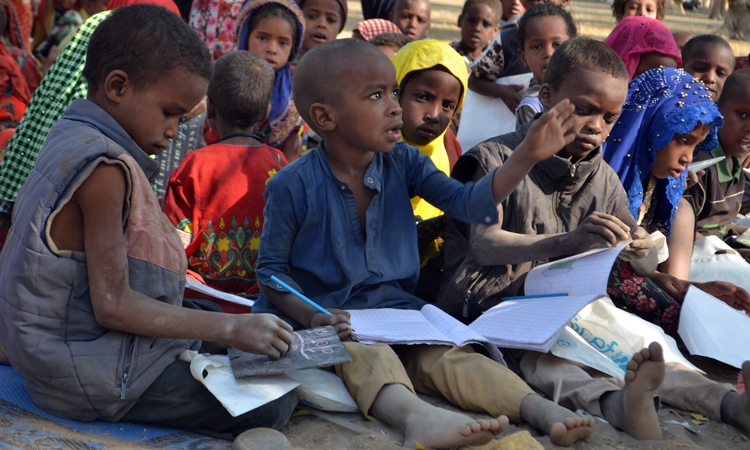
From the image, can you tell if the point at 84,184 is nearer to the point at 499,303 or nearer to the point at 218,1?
the point at 499,303

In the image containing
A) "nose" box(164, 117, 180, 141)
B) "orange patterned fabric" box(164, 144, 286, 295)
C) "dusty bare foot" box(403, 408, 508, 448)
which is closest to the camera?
"dusty bare foot" box(403, 408, 508, 448)

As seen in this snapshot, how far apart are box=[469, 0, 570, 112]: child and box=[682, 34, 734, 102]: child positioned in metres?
1.20

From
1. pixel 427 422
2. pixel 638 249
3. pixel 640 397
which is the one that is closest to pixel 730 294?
pixel 638 249

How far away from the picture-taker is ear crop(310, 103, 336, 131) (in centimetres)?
291

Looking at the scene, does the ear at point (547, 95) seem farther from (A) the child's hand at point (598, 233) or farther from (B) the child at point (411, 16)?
(B) the child at point (411, 16)

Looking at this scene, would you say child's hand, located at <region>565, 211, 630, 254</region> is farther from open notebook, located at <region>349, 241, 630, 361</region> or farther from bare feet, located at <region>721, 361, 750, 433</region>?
bare feet, located at <region>721, 361, 750, 433</region>

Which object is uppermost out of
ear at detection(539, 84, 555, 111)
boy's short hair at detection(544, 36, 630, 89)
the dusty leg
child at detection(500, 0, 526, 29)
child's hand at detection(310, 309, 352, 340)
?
boy's short hair at detection(544, 36, 630, 89)

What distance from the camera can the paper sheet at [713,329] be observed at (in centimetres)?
308

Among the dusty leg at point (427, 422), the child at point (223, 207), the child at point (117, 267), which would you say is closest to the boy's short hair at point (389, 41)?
the child at point (223, 207)

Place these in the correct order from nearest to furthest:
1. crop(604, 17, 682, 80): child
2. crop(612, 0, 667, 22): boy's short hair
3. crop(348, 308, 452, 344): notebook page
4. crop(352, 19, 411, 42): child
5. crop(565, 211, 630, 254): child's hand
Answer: crop(348, 308, 452, 344): notebook page
crop(565, 211, 630, 254): child's hand
crop(604, 17, 682, 80): child
crop(612, 0, 667, 22): boy's short hair
crop(352, 19, 411, 42): child

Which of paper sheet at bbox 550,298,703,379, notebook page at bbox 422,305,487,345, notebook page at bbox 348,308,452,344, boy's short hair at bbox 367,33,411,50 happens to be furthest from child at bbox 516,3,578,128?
notebook page at bbox 348,308,452,344

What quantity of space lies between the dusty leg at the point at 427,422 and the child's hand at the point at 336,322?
24 cm

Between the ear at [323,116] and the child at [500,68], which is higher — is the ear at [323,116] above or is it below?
above

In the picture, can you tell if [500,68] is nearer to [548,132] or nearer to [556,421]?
[548,132]
